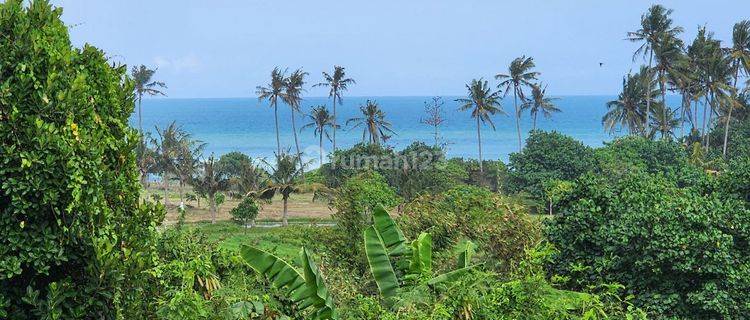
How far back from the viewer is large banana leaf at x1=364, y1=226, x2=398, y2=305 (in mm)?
10508

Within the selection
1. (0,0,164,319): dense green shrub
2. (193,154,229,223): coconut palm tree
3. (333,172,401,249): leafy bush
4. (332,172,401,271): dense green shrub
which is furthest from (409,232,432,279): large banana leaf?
(193,154,229,223): coconut palm tree

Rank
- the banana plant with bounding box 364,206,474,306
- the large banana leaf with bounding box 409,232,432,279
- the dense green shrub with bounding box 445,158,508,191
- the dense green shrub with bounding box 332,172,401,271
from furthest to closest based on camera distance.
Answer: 1. the dense green shrub with bounding box 445,158,508,191
2. the dense green shrub with bounding box 332,172,401,271
3. the large banana leaf with bounding box 409,232,432,279
4. the banana plant with bounding box 364,206,474,306

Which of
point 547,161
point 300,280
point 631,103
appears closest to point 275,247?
point 300,280

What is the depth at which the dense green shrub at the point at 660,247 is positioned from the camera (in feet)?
46.2

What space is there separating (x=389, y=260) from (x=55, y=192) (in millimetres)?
4825

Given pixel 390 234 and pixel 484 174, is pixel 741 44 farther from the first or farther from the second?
pixel 390 234

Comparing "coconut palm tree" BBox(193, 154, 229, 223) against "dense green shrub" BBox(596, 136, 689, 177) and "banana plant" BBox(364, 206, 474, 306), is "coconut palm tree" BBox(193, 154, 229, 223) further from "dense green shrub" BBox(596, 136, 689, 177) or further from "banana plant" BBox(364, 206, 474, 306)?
"banana plant" BBox(364, 206, 474, 306)

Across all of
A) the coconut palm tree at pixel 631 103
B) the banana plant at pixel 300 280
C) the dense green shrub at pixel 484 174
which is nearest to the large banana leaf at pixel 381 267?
the banana plant at pixel 300 280

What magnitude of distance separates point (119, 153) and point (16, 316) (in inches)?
72.5

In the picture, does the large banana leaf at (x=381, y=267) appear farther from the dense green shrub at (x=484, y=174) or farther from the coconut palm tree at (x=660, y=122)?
the coconut palm tree at (x=660, y=122)

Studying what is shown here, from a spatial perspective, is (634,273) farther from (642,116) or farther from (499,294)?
(642,116)

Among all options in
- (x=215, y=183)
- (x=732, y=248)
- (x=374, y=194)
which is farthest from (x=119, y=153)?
(x=215, y=183)

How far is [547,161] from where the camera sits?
62.3 m

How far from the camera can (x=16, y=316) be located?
7688 millimetres
